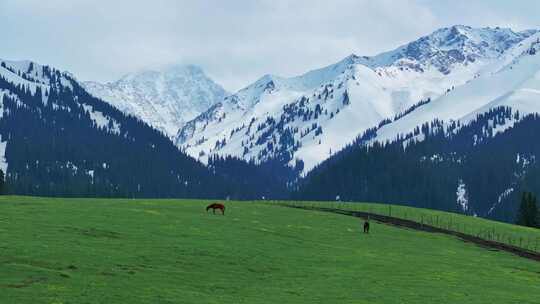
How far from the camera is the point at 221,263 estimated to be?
5628 centimetres

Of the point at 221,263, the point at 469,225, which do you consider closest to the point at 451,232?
the point at 469,225

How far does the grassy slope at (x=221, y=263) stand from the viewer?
4328 cm

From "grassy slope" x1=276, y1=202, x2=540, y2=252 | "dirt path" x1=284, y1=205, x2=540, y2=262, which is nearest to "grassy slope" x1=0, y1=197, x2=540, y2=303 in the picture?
"dirt path" x1=284, y1=205, x2=540, y2=262

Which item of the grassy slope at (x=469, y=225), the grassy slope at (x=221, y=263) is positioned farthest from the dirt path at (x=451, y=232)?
the grassy slope at (x=221, y=263)

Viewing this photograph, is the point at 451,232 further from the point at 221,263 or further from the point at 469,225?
the point at 221,263

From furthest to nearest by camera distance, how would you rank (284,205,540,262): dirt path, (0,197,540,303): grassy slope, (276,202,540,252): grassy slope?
(276,202,540,252): grassy slope, (284,205,540,262): dirt path, (0,197,540,303): grassy slope

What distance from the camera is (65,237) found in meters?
57.8

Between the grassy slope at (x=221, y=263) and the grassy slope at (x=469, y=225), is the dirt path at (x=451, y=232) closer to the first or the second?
the grassy slope at (x=469, y=225)

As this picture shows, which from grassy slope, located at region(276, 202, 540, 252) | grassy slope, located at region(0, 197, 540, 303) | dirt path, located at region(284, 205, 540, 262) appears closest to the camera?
grassy slope, located at region(0, 197, 540, 303)

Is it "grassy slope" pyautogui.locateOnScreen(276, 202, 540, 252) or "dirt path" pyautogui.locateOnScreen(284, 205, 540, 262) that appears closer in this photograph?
"dirt path" pyautogui.locateOnScreen(284, 205, 540, 262)

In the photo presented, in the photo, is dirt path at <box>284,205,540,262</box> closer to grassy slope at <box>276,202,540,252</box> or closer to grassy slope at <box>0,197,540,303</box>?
grassy slope at <box>276,202,540,252</box>

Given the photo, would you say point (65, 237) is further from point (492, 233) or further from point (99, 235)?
point (492, 233)

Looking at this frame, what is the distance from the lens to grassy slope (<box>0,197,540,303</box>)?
43.3 m

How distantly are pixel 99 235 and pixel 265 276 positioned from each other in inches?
653
